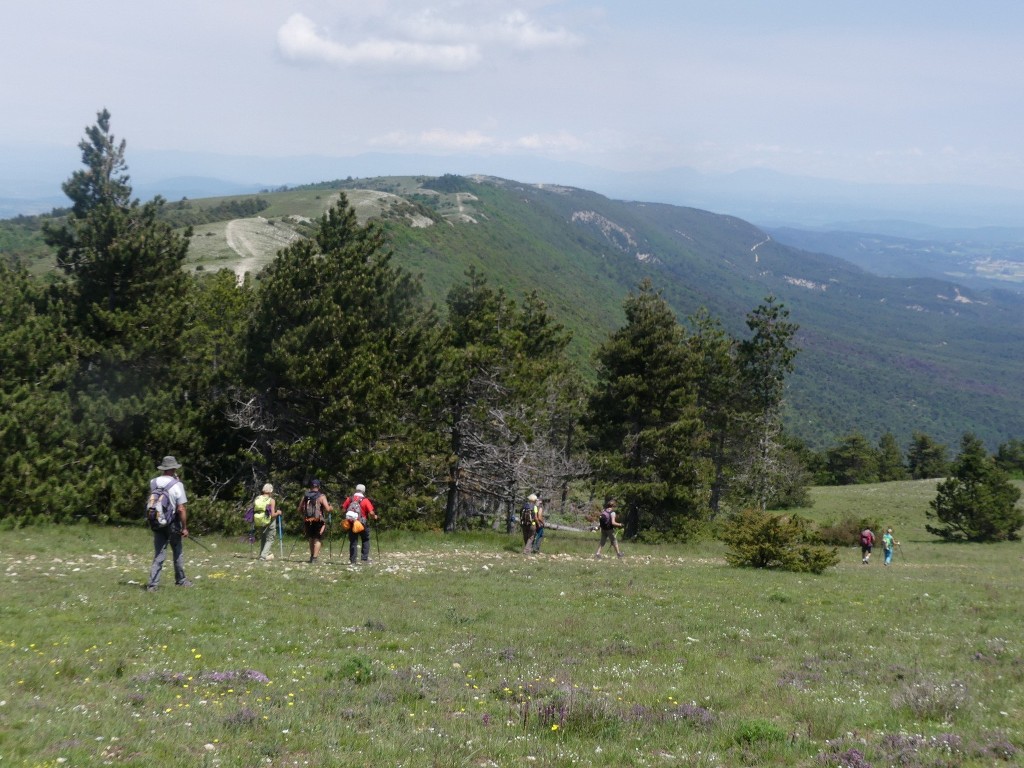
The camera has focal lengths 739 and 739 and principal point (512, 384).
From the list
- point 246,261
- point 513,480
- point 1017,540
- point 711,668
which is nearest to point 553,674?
point 711,668

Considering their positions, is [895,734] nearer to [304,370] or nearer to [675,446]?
[304,370]

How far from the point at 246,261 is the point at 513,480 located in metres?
60.7

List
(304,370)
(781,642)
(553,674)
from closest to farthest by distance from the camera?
1. (553,674)
2. (781,642)
3. (304,370)

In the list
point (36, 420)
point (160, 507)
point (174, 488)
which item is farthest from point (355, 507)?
point (36, 420)

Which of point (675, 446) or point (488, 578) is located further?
point (675, 446)

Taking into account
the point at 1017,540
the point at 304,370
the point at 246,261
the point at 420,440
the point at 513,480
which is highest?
the point at 246,261

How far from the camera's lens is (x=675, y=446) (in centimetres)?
3741

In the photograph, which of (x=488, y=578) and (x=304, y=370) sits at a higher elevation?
(x=304, y=370)

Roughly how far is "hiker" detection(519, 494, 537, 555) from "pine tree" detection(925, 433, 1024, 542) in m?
39.7

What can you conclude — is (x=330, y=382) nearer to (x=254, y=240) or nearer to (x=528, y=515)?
(x=528, y=515)

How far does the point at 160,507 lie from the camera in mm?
14477

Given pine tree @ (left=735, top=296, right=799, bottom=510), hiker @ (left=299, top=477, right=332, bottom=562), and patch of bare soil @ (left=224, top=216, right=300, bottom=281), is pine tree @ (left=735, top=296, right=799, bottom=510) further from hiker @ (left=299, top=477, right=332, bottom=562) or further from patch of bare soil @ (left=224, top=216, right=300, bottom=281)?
patch of bare soil @ (left=224, top=216, right=300, bottom=281)

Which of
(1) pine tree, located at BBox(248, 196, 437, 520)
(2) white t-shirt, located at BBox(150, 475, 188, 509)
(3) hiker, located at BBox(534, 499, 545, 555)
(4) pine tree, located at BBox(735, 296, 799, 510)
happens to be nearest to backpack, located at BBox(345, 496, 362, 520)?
(2) white t-shirt, located at BBox(150, 475, 188, 509)

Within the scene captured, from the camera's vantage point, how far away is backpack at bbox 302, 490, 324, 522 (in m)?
20.7
